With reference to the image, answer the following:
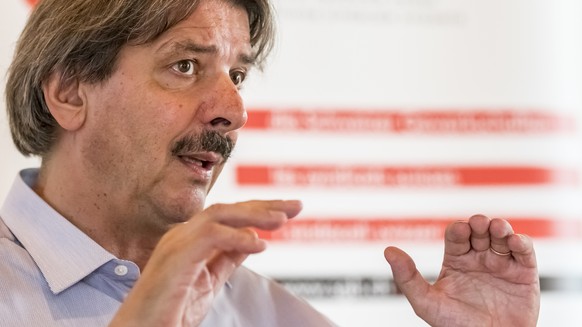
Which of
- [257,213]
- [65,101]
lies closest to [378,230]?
[65,101]

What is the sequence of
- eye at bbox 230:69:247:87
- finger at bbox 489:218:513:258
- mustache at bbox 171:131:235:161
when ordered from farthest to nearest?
1. eye at bbox 230:69:247:87
2. mustache at bbox 171:131:235:161
3. finger at bbox 489:218:513:258

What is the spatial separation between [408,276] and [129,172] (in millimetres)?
593

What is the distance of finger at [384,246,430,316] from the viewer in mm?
1748

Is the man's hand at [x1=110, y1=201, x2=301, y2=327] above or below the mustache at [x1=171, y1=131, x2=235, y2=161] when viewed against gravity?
below

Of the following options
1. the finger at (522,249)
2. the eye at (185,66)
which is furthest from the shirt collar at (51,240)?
the finger at (522,249)

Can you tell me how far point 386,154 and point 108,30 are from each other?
1230 mm

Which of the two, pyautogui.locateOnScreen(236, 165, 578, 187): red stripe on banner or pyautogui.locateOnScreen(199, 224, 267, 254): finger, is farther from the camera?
pyautogui.locateOnScreen(236, 165, 578, 187): red stripe on banner

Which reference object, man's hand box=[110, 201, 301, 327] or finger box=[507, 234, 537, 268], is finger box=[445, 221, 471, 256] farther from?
man's hand box=[110, 201, 301, 327]

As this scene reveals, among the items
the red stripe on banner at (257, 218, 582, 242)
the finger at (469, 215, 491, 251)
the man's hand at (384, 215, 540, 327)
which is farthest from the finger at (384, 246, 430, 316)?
the red stripe on banner at (257, 218, 582, 242)

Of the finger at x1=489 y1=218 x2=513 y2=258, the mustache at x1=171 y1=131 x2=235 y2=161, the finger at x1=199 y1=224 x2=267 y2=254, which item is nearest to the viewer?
the finger at x1=199 y1=224 x2=267 y2=254

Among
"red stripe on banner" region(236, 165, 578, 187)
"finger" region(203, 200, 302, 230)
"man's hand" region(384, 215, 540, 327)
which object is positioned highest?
"red stripe on banner" region(236, 165, 578, 187)

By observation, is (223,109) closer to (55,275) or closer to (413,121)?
(55,275)

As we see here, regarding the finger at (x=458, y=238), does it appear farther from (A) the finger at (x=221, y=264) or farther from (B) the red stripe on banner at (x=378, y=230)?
(B) the red stripe on banner at (x=378, y=230)

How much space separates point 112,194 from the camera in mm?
1835
